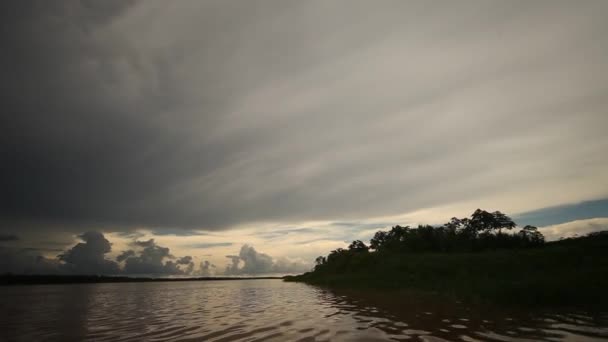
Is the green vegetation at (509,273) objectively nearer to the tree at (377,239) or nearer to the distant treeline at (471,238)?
the distant treeline at (471,238)

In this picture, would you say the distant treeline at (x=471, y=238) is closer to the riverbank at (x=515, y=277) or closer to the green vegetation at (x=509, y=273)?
the green vegetation at (x=509, y=273)

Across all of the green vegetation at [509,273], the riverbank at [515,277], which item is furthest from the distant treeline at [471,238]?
the riverbank at [515,277]

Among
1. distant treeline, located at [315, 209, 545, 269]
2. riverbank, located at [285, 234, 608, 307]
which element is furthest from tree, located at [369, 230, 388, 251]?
riverbank, located at [285, 234, 608, 307]

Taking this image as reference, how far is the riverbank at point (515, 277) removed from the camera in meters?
20.3

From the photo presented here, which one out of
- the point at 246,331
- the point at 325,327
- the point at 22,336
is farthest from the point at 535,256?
the point at 22,336

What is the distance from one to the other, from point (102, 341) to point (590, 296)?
28.3m

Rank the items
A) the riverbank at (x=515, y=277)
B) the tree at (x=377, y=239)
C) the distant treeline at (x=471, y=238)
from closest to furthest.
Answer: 1. the riverbank at (x=515, y=277)
2. the distant treeline at (x=471, y=238)
3. the tree at (x=377, y=239)

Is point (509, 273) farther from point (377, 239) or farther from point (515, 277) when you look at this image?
point (377, 239)

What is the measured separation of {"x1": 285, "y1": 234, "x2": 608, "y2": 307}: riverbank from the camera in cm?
2031

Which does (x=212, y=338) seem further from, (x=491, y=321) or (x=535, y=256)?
(x=535, y=256)

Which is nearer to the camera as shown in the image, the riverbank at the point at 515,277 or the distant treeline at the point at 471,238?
the riverbank at the point at 515,277

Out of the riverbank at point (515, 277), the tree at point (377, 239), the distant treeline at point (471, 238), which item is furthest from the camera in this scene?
the tree at point (377, 239)

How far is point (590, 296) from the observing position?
19.8 meters

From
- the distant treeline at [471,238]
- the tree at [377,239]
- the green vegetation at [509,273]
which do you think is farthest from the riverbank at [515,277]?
the tree at [377,239]
